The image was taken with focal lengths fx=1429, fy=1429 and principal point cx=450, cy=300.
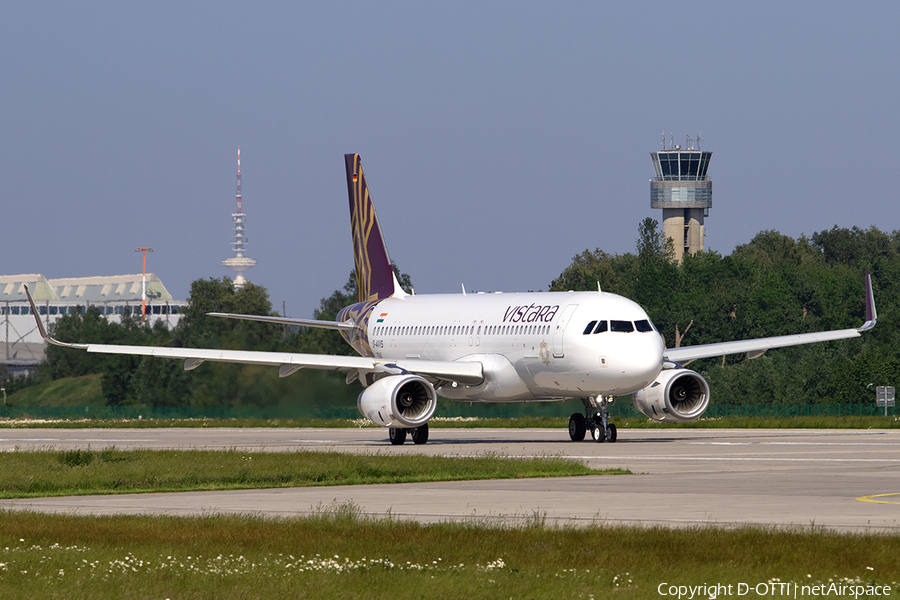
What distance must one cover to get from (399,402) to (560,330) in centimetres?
487

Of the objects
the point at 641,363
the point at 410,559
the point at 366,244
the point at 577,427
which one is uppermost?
the point at 366,244

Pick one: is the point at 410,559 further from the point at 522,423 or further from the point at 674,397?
the point at 522,423

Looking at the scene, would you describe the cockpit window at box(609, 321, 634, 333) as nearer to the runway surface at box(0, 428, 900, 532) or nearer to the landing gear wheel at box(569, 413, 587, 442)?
the runway surface at box(0, 428, 900, 532)

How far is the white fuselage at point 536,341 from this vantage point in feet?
124

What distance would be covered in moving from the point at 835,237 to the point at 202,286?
246 feet

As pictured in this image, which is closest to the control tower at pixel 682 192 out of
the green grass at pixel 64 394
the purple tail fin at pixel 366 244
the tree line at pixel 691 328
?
the tree line at pixel 691 328

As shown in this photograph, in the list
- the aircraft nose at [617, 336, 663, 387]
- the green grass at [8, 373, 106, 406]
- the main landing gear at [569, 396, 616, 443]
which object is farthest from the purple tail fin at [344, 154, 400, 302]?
the green grass at [8, 373, 106, 406]

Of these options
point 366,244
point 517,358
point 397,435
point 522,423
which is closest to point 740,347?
point 517,358

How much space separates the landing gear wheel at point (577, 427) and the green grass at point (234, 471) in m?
11.1

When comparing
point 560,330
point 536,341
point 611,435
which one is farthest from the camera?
point 611,435

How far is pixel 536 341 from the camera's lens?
3975cm

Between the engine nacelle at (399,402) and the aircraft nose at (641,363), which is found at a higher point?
the aircraft nose at (641,363)

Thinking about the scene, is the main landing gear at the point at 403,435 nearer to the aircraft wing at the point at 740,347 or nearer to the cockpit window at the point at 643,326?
the cockpit window at the point at 643,326

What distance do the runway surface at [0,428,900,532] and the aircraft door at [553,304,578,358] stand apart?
2567mm
